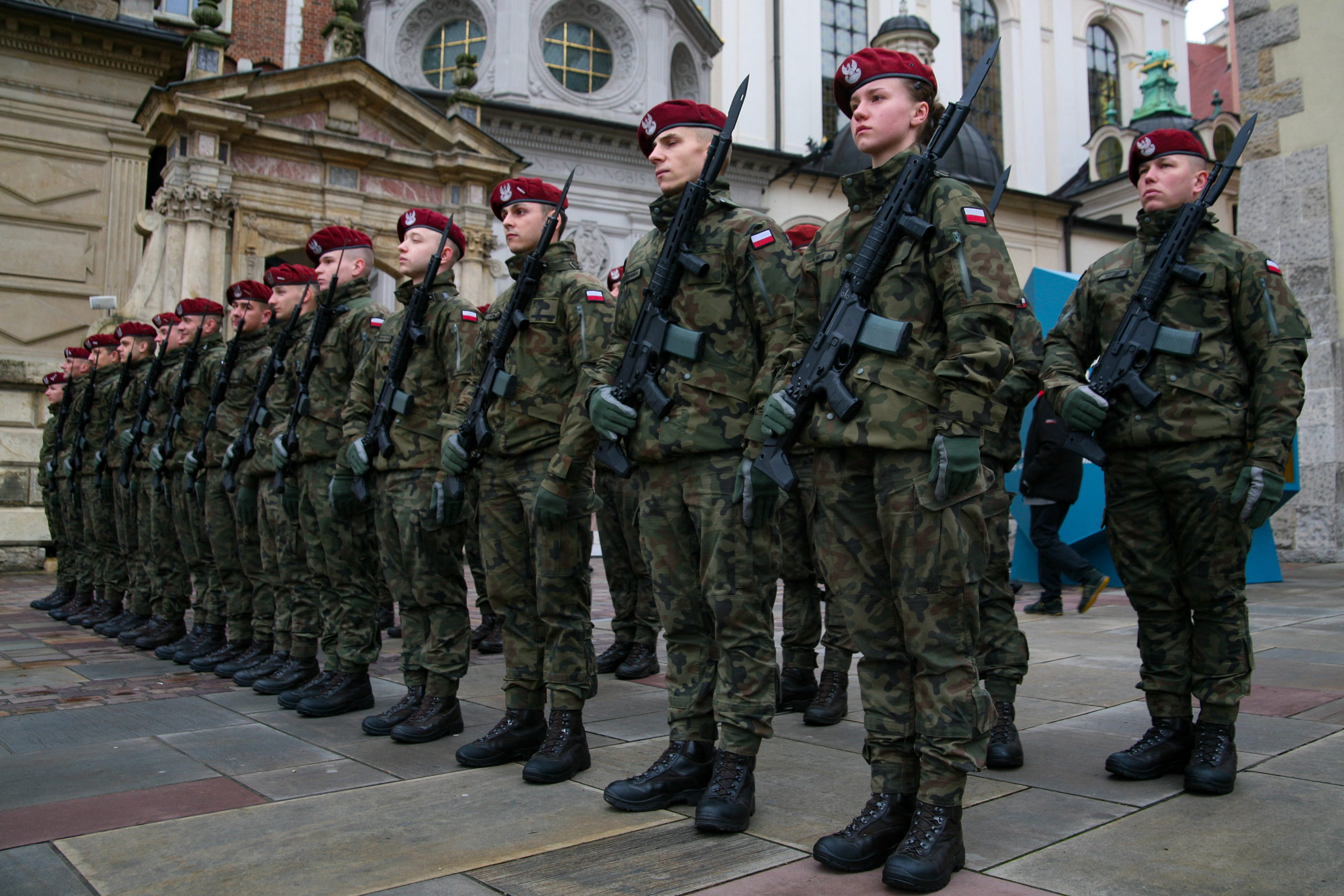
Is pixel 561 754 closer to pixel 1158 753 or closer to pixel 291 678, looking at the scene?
pixel 1158 753

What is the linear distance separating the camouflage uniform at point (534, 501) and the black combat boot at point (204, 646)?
315cm

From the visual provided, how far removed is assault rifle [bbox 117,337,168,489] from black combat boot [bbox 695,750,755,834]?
19.3 ft

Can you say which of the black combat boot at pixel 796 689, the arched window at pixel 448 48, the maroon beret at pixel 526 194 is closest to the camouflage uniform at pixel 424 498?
the maroon beret at pixel 526 194

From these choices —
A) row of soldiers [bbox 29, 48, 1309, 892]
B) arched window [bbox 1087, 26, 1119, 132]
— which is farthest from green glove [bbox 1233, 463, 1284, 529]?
arched window [bbox 1087, 26, 1119, 132]

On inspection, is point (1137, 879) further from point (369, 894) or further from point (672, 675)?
point (369, 894)

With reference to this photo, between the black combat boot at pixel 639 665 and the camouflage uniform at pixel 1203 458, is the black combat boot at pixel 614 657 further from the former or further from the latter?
the camouflage uniform at pixel 1203 458

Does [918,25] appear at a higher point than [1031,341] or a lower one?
higher

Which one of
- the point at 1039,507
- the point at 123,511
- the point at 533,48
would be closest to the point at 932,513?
the point at 1039,507

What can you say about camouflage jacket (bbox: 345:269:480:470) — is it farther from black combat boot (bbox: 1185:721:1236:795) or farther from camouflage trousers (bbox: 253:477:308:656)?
black combat boot (bbox: 1185:721:1236:795)

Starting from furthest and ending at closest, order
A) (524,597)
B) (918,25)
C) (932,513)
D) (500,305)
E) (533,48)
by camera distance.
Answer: (918,25) < (533,48) < (500,305) < (524,597) < (932,513)

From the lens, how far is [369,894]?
2.57 metres

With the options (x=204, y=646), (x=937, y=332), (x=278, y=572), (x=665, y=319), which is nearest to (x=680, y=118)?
(x=665, y=319)

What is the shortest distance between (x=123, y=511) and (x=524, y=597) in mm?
5384

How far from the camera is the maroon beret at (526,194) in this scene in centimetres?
425
